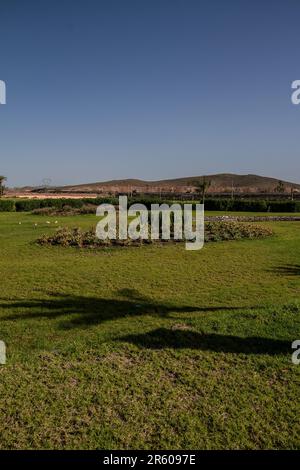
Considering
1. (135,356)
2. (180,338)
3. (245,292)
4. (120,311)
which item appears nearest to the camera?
(135,356)

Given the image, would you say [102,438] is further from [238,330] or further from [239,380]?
[238,330]

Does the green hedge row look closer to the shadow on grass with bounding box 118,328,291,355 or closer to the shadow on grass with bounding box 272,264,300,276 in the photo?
the shadow on grass with bounding box 272,264,300,276

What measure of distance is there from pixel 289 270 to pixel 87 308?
5880 mm

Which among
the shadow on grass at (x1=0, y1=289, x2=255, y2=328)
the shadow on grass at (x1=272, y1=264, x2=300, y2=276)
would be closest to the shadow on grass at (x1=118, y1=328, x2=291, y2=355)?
the shadow on grass at (x1=0, y1=289, x2=255, y2=328)

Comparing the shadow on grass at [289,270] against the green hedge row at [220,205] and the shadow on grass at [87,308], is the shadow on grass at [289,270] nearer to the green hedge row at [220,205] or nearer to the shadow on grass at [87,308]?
the shadow on grass at [87,308]

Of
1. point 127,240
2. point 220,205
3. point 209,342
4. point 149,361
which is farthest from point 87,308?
point 220,205

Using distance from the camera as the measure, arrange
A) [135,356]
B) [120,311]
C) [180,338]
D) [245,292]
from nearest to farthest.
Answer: [135,356], [180,338], [120,311], [245,292]

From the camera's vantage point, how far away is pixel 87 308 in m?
6.86

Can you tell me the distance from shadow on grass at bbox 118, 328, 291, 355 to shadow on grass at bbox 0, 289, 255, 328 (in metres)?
0.94

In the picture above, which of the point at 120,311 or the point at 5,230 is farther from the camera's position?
the point at 5,230

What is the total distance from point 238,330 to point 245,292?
236cm

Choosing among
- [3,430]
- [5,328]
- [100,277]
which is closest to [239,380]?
[3,430]

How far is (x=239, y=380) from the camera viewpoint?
4.40m

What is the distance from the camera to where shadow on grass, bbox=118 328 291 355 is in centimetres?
516
